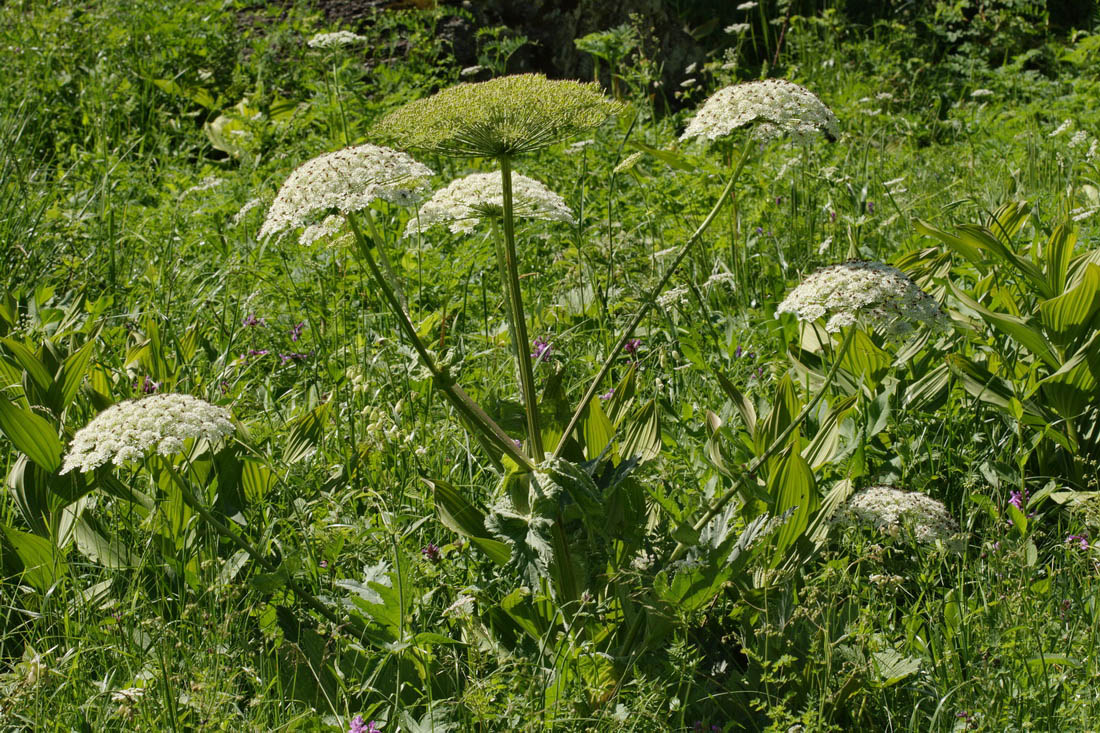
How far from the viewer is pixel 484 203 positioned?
222cm

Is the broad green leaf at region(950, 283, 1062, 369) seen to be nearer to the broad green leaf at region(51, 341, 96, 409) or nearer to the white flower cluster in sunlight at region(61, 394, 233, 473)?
the white flower cluster in sunlight at region(61, 394, 233, 473)

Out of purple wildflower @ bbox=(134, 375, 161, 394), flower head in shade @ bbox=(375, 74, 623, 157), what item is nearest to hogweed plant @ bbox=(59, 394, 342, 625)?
flower head in shade @ bbox=(375, 74, 623, 157)

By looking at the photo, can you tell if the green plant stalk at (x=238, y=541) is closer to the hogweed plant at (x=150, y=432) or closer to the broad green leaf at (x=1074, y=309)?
the hogweed plant at (x=150, y=432)

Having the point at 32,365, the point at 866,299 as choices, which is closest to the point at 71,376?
the point at 32,365

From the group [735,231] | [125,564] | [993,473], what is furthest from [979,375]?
[125,564]

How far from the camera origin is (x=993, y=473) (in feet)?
8.95

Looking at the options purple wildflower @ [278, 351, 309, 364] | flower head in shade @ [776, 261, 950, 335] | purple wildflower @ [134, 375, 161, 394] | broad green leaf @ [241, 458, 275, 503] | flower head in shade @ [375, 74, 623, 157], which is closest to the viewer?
flower head in shade @ [375, 74, 623, 157]

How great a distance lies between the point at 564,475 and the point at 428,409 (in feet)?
4.04

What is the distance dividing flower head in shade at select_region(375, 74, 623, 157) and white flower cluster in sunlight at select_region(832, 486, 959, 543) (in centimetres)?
102

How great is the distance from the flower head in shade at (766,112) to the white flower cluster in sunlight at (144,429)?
115cm

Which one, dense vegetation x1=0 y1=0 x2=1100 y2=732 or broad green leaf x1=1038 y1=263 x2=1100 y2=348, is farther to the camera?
broad green leaf x1=1038 y1=263 x2=1100 y2=348

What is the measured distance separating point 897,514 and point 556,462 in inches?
32.0

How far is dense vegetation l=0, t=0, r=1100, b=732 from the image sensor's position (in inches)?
77.8

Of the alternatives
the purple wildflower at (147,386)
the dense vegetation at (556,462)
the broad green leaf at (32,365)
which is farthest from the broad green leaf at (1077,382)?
the broad green leaf at (32,365)
